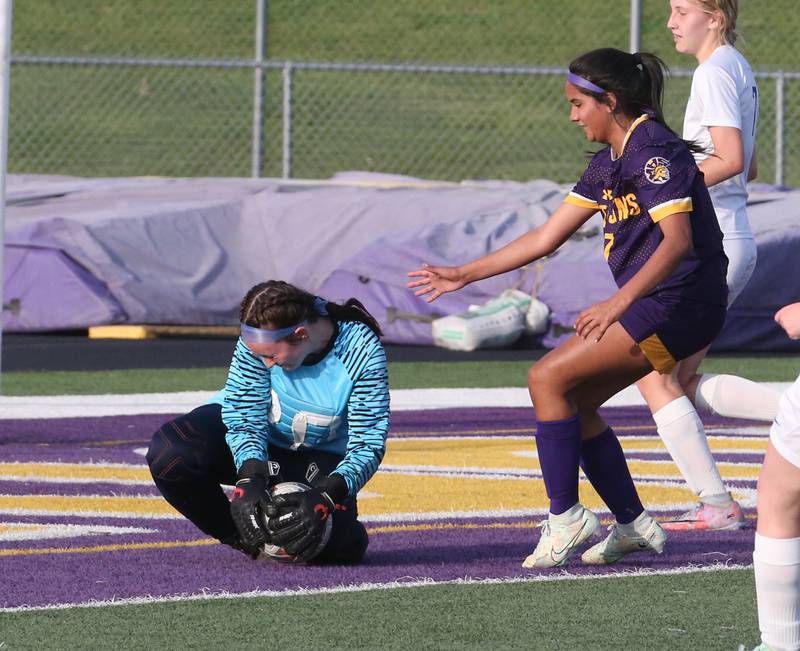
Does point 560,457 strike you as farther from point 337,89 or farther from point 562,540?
point 337,89

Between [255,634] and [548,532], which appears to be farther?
[548,532]

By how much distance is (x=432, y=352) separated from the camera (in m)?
14.1

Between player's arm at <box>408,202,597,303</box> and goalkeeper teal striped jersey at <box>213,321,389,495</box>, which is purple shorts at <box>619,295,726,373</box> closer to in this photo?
player's arm at <box>408,202,597,303</box>

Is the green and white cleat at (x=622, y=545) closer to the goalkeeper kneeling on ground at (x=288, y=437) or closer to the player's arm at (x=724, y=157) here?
the goalkeeper kneeling on ground at (x=288, y=437)

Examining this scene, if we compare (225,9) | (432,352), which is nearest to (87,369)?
(432,352)

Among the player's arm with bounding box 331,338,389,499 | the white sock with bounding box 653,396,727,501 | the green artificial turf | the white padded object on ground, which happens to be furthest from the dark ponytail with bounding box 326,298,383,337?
the white padded object on ground

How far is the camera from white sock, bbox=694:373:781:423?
707cm

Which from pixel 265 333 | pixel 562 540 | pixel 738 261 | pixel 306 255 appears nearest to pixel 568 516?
pixel 562 540

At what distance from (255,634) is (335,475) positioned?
0.98 m

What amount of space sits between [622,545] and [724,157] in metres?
1.56

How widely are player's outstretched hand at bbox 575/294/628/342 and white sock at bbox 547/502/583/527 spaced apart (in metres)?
0.69

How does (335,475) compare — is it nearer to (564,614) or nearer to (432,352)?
(564,614)

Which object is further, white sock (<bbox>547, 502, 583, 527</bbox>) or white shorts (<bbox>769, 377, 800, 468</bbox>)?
white sock (<bbox>547, 502, 583, 527</bbox>)

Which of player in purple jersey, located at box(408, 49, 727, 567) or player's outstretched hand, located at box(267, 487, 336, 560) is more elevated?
player in purple jersey, located at box(408, 49, 727, 567)
